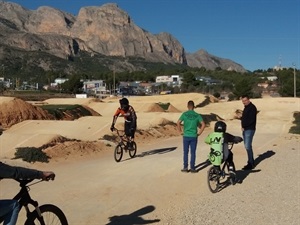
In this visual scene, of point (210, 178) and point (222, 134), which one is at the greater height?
point (222, 134)

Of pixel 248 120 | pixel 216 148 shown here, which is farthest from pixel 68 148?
pixel 216 148

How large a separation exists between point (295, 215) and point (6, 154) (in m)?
10.2

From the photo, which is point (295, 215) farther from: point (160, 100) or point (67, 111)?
point (160, 100)

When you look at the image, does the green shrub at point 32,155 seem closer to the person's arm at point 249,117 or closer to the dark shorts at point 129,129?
the dark shorts at point 129,129

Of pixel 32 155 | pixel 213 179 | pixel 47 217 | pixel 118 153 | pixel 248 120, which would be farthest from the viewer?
pixel 32 155

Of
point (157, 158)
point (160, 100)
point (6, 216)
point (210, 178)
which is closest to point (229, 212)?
point (210, 178)

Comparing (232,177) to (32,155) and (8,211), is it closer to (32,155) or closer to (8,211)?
(8,211)

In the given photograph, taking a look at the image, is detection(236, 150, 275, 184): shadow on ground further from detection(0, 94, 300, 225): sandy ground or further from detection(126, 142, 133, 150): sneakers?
detection(126, 142, 133, 150): sneakers

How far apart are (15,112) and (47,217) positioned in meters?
24.3

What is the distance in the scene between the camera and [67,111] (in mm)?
34188

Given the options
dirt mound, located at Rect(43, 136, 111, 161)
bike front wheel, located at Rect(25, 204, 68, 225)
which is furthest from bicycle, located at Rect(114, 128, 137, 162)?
bike front wheel, located at Rect(25, 204, 68, 225)

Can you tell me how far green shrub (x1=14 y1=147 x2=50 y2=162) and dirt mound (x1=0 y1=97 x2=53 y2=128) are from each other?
13539 millimetres

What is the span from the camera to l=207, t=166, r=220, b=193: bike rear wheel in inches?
365

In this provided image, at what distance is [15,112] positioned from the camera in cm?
2831
